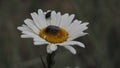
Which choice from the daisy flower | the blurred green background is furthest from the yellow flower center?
the blurred green background

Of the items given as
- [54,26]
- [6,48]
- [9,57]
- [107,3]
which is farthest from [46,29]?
[6,48]

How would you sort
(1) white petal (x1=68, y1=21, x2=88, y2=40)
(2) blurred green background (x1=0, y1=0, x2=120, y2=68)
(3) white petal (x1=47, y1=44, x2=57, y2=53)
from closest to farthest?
(3) white petal (x1=47, y1=44, x2=57, y2=53)
(1) white petal (x1=68, y1=21, x2=88, y2=40)
(2) blurred green background (x1=0, y1=0, x2=120, y2=68)

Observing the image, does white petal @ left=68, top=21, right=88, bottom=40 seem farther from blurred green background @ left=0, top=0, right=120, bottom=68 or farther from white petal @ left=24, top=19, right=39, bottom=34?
blurred green background @ left=0, top=0, right=120, bottom=68

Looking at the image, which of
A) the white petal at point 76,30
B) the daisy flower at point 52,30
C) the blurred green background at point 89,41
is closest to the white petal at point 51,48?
the daisy flower at point 52,30

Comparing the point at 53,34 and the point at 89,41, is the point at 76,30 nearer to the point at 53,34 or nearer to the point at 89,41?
the point at 53,34

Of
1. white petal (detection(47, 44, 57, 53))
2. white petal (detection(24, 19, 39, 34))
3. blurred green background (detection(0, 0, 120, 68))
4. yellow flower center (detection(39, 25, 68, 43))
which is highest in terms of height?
blurred green background (detection(0, 0, 120, 68))

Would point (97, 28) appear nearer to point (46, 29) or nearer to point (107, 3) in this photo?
point (107, 3)

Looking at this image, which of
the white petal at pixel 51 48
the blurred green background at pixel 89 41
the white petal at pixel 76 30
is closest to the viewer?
the white petal at pixel 51 48

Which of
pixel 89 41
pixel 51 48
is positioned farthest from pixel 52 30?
pixel 89 41

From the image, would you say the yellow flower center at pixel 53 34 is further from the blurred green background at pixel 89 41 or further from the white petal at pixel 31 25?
the blurred green background at pixel 89 41
